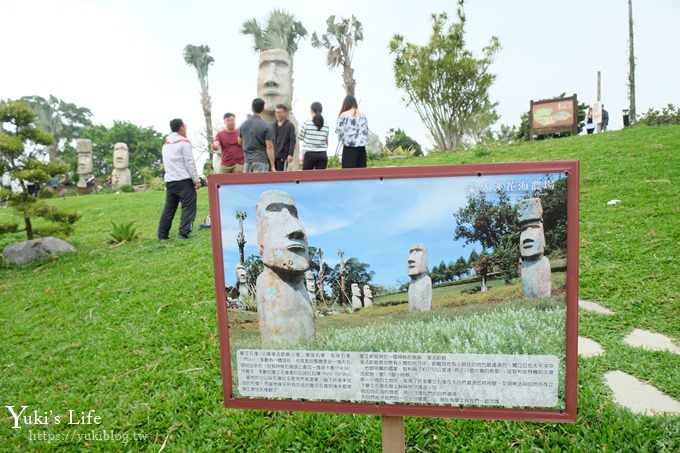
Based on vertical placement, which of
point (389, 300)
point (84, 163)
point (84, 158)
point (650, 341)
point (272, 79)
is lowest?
point (650, 341)

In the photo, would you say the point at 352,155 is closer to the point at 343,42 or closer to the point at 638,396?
the point at 638,396

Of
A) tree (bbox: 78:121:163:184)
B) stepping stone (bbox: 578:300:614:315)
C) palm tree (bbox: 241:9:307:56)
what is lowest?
stepping stone (bbox: 578:300:614:315)

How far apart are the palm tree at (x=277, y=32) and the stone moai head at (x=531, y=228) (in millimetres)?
24250

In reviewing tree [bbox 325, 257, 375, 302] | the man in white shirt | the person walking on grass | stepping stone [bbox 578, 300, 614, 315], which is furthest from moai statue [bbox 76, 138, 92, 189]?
tree [bbox 325, 257, 375, 302]

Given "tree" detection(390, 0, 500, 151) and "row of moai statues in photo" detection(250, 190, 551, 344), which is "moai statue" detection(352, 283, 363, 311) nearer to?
"row of moai statues in photo" detection(250, 190, 551, 344)

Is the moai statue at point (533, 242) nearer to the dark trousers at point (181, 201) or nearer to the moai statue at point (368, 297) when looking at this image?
the moai statue at point (368, 297)

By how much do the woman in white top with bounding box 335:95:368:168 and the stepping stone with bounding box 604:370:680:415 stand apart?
14.7 ft

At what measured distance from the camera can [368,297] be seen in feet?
5.91

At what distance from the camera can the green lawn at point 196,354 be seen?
2.48 metres

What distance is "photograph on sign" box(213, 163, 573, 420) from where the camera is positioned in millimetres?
1699

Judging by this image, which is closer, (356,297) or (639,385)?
(356,297)

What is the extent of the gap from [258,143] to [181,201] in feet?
4.75

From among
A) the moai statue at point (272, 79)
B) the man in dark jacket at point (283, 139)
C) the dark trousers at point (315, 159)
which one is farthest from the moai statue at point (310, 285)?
the moai statue at point (272, 79)

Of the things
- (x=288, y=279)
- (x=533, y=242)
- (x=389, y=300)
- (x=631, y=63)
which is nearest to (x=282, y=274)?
(x=288, y=279)
